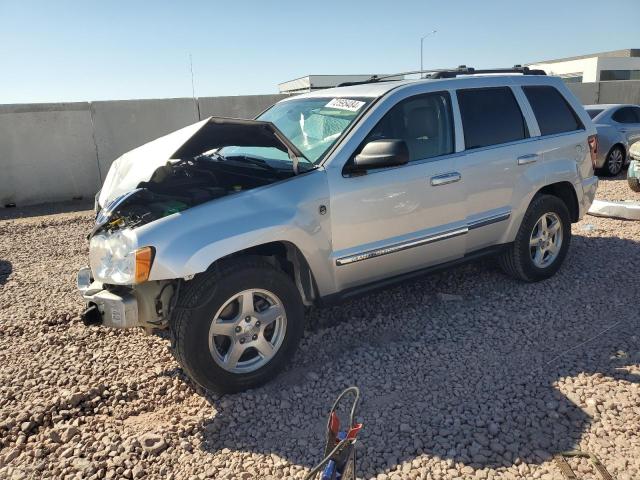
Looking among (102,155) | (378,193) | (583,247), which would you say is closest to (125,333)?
(378,193)

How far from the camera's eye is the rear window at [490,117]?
4.32 metres

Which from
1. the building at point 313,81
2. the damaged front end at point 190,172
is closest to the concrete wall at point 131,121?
the building at point 313,81

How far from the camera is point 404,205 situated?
3855 millimetres

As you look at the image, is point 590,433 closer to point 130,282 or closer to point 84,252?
point 130,282

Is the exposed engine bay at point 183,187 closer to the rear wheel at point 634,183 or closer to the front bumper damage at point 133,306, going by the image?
the front bumper damage at point 133,306

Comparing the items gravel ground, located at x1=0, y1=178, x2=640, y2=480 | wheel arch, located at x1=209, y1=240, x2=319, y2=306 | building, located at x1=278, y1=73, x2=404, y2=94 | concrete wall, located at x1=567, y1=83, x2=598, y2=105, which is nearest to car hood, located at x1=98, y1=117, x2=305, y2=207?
wheel arch, located at x1=209, y1=240, x2=319, y2=306

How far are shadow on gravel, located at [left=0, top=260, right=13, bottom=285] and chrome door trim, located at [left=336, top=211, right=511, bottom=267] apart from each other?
434 centimetres

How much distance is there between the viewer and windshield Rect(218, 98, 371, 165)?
3865mm

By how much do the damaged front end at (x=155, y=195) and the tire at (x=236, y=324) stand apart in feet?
0.76

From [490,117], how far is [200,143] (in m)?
2.56

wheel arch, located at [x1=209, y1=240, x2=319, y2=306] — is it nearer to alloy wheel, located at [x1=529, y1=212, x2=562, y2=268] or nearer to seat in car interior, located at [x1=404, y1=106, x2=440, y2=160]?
seat in car interior, located at [x1=404, y1=106, x2=440, y2=160]

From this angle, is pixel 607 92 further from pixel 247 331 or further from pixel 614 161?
pixel 247 331

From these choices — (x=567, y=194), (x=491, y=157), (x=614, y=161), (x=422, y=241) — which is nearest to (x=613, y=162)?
(x=614, y=161)

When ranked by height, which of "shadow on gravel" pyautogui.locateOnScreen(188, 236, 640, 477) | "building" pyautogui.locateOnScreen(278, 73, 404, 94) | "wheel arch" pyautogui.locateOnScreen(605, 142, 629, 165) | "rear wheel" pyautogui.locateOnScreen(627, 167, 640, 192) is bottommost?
"shadow on gravel" pyautogui.locateOnScreen(188, 236, 640, 477)
